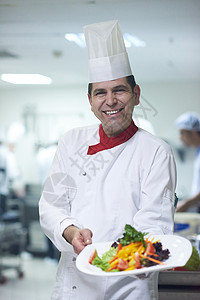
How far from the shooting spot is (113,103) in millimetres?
1793

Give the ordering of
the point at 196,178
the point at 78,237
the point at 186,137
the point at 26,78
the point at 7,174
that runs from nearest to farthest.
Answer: the point at 78,237
the point at 26,78
the point at 196,178
the point at 186,137
the point at 7,174

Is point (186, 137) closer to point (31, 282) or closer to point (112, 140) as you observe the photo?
point (112, 140)

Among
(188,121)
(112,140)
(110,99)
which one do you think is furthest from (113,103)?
(188,121)

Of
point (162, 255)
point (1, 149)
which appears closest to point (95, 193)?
point (162, 255)

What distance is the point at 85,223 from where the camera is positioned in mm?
1795

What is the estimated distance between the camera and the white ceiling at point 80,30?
7.47ft

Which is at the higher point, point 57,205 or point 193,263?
point 57,205

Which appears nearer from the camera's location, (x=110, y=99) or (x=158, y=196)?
(x=158, y=196)

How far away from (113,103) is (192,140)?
5.07ft

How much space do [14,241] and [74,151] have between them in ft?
8.96

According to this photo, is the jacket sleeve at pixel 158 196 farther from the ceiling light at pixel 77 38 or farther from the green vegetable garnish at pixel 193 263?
the ceiling light at pixel 77 38

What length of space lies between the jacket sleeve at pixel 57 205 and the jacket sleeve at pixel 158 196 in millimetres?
232

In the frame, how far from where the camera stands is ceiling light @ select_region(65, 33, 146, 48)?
→ 2.33 meters

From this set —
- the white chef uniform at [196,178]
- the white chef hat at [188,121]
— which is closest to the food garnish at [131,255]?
the white chef hat at [188,121]
